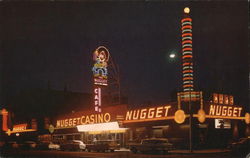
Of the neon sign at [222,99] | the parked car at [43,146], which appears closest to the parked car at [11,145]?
the parked car at [43,146]

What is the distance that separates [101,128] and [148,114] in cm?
940

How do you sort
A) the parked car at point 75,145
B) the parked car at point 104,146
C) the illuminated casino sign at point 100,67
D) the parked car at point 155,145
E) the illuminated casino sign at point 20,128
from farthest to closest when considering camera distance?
the illuminated casino sign at point 20,128 → the illuminated casino sign at point 100,67 → the parked car at point 75,145 → the parked car at point 104,146 → the parked car at point 155,145

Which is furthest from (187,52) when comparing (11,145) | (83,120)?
(11,145)

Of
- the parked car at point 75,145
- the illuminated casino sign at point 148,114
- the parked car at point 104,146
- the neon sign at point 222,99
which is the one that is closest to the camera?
the parked car at point 104,146

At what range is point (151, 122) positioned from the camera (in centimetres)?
3966

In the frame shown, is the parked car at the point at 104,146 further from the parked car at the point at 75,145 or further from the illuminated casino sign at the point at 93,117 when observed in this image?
the illuminated casino sign at the point at 93,117

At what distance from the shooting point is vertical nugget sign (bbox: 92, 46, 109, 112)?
45031mm

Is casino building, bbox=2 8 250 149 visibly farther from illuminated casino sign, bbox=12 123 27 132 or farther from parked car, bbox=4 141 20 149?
illuminated casino sign, bbox=12 123 27 132

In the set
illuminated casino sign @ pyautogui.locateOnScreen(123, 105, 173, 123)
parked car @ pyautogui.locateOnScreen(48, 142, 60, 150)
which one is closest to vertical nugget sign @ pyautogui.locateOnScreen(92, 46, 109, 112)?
illuminated casino sign @ pyautogui.locateOnScreen(123, 105, 173, 123)

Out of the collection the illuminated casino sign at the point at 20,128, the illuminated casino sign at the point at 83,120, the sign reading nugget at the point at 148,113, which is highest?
the sign reading nugget at the point at 148,113

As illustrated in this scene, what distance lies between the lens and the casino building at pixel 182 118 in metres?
37.0

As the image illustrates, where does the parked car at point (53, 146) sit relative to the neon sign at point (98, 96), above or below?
below

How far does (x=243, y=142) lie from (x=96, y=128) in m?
21.7

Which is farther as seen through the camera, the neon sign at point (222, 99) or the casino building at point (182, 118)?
the neon sign at point (222, 99)
